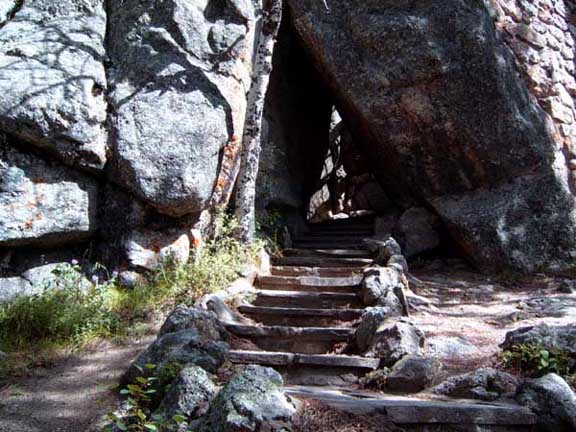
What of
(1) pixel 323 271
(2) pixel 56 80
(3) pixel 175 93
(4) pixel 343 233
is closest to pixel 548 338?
(1) pixel 323 271

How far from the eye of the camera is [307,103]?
10672 millimetres

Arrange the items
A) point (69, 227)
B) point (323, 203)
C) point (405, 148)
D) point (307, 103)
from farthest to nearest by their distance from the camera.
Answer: point (323, 203) < point (307, 103) < point (405, 148) < point (69, 227)

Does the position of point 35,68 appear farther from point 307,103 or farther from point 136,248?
point 307,103

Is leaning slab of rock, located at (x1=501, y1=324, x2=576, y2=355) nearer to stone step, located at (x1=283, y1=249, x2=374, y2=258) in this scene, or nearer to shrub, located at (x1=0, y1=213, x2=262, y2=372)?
shrub, located at (x1=0, y1=213, x2=262, y2=372)

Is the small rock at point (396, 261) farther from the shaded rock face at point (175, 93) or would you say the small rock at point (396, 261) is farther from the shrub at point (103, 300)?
the shaded rock face at point (175, 93)

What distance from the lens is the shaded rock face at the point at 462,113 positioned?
7906 millimetres

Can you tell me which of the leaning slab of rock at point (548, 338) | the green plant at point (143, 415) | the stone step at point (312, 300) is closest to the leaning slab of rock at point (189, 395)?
the green plant at point (143, 415)

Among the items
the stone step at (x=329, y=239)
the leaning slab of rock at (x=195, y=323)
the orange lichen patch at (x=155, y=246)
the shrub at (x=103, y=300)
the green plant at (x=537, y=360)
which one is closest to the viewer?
the green plant at (x=537, y=360)

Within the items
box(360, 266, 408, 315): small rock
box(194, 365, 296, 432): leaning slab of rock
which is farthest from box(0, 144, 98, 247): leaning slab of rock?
box(194, 365, 296, 432): leaning slab of rock

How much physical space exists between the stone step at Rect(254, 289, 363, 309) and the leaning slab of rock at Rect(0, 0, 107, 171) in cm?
219

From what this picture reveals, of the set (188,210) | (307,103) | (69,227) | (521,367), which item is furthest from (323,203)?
(521,367)

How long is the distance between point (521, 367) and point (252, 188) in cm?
366

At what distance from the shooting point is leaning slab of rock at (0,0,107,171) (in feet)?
16.9

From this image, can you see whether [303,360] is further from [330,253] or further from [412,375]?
[330,253]
